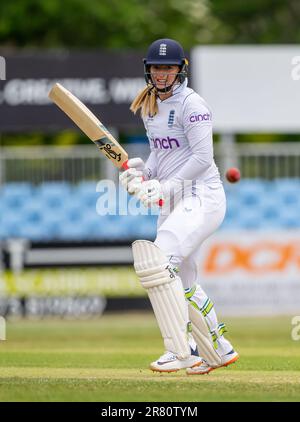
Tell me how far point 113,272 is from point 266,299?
188 centimetres

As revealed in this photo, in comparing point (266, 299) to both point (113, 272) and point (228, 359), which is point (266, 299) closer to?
point (113, 272)

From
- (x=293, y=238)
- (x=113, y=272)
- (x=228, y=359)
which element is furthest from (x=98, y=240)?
(x=228, y=359)

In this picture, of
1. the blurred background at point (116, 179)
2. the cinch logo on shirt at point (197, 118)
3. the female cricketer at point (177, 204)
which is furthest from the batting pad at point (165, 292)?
the blurred background at point (116, 179)

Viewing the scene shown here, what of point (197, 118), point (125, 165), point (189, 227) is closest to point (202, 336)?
point (189, 227)

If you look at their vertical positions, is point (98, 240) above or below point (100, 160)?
below

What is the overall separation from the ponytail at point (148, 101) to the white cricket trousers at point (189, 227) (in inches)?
21.2

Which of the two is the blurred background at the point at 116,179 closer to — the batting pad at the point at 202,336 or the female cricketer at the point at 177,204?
the female cricketer at the point at 177,204

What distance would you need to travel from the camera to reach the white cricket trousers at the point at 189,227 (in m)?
6.61

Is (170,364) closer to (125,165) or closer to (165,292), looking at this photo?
(165,292)

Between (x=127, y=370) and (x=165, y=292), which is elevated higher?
(x=165, y=292)

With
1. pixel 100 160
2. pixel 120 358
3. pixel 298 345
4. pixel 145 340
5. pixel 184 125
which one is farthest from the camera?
pixel 100 160

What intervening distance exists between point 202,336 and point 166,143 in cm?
114

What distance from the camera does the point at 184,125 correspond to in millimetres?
6746

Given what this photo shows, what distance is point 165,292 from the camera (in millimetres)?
6496
